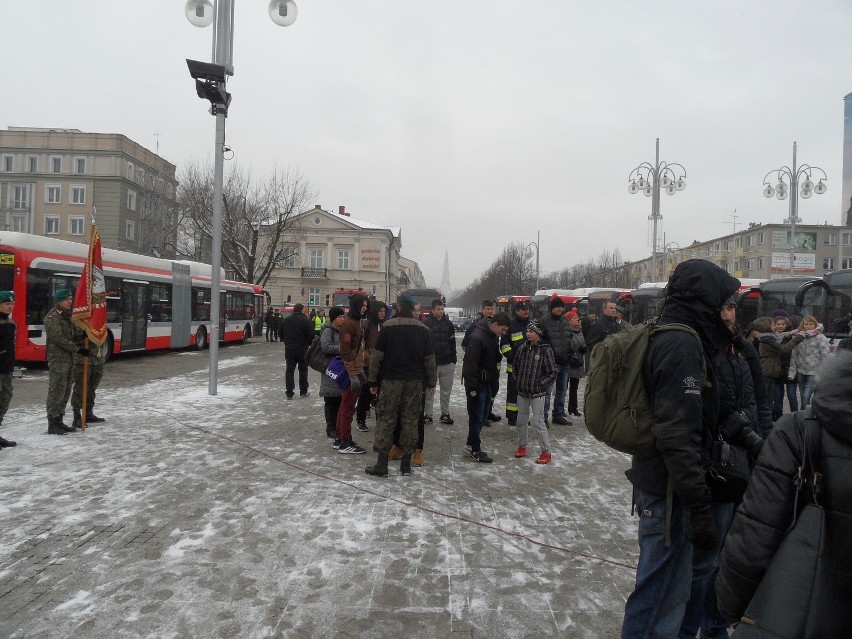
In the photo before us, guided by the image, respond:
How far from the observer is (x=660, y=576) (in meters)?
2.92

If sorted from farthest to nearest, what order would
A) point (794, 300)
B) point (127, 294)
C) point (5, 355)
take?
point (794, 300) < point (127, 294) < point (5, 355)

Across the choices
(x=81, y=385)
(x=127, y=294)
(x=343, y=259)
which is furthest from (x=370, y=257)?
(x=81, y=385)

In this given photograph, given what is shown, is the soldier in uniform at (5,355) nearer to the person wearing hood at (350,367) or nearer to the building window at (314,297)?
the person wearing hood at (350,367)

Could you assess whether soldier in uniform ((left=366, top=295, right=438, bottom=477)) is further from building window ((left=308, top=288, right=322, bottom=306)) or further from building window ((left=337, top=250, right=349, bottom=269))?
building window ((left=337, top=250, right=349, bottom=269))

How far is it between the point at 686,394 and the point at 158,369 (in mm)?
16872

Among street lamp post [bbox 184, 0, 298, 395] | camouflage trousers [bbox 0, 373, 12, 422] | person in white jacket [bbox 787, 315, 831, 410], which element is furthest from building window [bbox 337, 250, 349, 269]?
camouflage trousers [bbox 0, 373, 12, 422]

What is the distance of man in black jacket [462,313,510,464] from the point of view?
7574 mm

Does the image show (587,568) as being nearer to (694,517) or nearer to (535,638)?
(535,638)

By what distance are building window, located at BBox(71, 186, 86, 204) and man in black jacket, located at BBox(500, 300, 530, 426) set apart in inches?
2283

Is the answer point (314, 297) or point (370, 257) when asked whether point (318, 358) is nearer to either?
point (314, 297)

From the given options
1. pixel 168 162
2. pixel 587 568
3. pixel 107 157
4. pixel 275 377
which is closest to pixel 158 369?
pixel 275 377

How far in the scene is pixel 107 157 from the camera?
184 feet

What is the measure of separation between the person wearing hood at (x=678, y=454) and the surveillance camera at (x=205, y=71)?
35.9 ft

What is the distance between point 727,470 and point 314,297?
69485 millimetres
